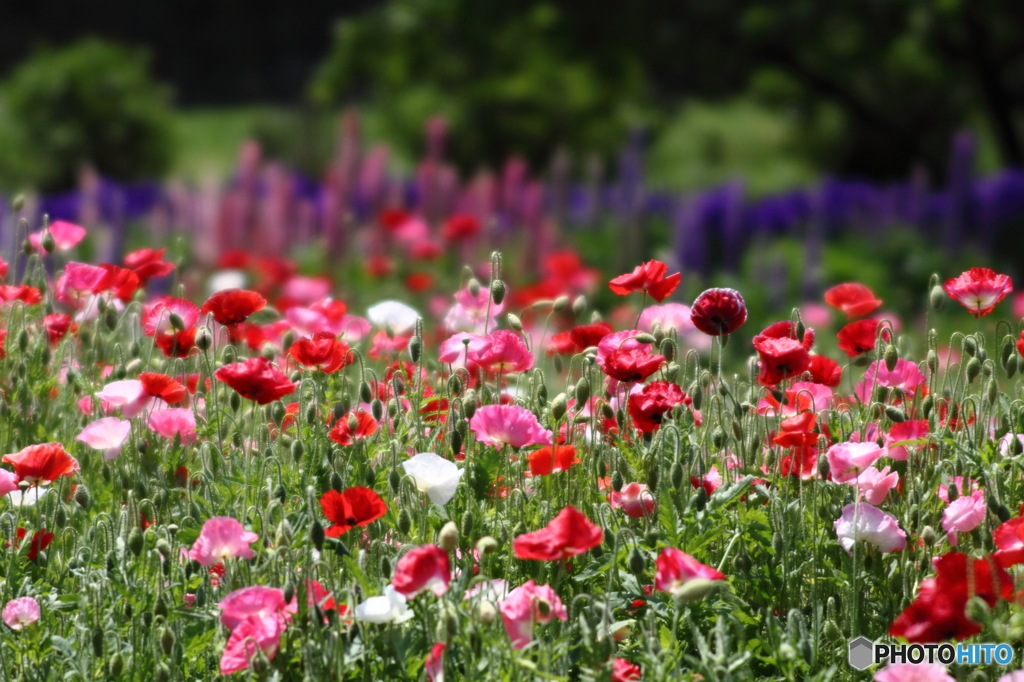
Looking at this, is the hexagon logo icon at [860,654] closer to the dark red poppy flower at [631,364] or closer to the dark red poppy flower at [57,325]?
the dark red poppy flower at [631,364]

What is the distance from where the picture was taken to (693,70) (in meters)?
10.4

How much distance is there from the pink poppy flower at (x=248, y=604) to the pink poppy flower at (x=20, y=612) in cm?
30

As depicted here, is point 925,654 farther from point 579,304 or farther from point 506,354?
point 579,304

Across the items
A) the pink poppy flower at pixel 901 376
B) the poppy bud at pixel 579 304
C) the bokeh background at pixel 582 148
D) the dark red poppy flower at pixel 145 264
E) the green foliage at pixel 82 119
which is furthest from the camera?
the green foliage at pixel 82 119

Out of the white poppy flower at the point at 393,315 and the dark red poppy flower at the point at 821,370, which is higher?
the white poppy flower at the point at 393,315

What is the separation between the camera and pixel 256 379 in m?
1.78

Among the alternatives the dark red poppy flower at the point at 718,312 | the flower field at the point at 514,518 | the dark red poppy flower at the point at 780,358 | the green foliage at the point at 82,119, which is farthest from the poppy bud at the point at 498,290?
the green foliage at the point at 82,119

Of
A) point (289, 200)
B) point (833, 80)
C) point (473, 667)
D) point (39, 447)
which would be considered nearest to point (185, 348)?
point (39, 447)

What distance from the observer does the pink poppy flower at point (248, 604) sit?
1535mm

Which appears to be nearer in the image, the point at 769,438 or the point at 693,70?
the point at 769,438

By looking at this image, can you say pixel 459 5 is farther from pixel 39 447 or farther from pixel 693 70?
pixel 39 447

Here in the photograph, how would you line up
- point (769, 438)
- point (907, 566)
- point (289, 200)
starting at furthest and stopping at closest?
point (289, 200), point (769, 438), point (907, 566)

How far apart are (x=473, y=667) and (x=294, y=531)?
1.19 feet

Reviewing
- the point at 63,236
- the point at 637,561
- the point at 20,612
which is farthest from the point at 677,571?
the point at 63,236
